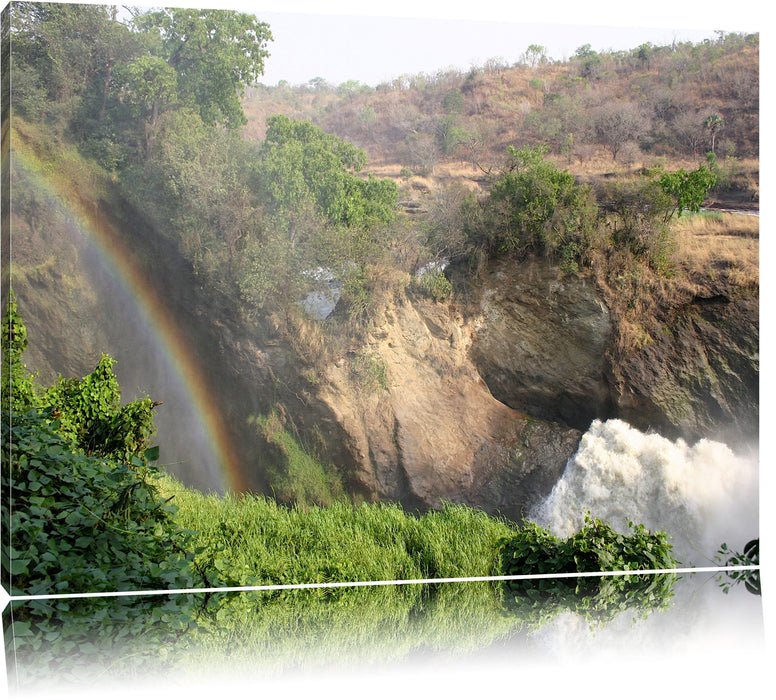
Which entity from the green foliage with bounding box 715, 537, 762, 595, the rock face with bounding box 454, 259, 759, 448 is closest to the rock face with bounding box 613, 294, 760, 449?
the rock face with bounding box 454, 259, 759, 448

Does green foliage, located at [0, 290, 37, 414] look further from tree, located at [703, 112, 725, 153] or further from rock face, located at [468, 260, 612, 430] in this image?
tree, located at [703, 112, 725, 153]

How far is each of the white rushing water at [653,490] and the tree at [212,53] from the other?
10.7 feet

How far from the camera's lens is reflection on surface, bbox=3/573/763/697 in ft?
11.7

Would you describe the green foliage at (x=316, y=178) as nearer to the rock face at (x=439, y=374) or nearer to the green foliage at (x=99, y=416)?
the rock face at (x=439, y=374)

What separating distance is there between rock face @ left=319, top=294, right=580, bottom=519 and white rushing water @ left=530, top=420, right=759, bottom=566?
156 millimetres

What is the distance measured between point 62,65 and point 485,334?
3216 mm

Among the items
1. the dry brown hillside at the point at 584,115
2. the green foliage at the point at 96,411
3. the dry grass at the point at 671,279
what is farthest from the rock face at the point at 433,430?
the green foliage at the point at 96,411

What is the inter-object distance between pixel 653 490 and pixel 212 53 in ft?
13.5

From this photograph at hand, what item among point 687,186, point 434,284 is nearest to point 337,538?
point 434,284

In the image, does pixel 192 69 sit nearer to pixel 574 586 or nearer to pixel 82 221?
pixel 82 221

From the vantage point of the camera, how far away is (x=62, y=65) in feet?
17.0

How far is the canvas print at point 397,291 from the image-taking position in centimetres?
522

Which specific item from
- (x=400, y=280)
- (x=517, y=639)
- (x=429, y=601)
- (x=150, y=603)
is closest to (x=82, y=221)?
(x=400, y=280)

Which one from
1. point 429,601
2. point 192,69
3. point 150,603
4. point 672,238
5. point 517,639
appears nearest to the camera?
point 517,639
